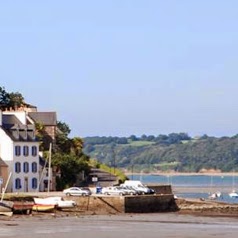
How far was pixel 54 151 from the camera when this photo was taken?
105 m

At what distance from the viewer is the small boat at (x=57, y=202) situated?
76062 mm

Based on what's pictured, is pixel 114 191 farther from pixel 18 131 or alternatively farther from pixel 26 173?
pixel 18 131

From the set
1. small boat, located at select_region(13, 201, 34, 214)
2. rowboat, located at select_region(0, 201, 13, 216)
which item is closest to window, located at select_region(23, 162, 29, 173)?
small boat, located at select_region(13, 201, 34, 214)

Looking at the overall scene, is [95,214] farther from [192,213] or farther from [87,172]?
[87,172]

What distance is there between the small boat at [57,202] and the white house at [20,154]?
13618 millimetres

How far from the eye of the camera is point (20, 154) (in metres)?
93.2

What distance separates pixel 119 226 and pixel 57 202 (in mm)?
14655

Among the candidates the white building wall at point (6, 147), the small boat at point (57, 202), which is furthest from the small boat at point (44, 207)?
the white building wall at point (6, 147)

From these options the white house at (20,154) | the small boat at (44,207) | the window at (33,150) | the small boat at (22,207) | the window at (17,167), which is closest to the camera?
Result: the small boat at (22,207)

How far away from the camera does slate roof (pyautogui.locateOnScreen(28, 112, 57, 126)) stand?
108 m

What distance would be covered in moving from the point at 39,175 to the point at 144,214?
63.6 ft

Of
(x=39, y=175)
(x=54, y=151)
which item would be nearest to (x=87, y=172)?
(x=54, y=151)

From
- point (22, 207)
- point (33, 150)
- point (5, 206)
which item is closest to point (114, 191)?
point (33, 150)

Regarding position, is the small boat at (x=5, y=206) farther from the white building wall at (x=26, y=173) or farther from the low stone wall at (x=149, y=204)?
the white building wall at (x=26, y=173)
